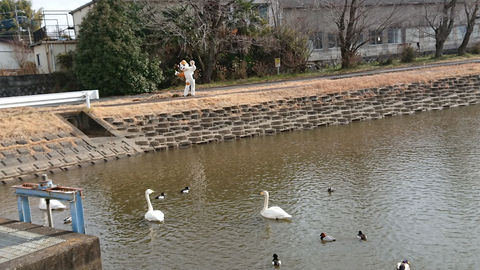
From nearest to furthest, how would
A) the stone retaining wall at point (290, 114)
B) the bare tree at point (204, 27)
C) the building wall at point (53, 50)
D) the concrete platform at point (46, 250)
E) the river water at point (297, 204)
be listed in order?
the concrete platform at point (46, 250), the river water at point (297, 204), the stone retaining wall at point (290, 114), the bare tree at point (204, 27), the building wall at point (53, 50)

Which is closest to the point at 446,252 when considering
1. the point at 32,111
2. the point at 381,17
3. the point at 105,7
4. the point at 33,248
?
the point at 33,248

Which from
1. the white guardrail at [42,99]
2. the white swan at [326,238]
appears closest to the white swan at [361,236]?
the white swan at [326,238]

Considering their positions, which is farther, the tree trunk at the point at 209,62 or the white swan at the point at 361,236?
the tree trunk at the point at 209,62

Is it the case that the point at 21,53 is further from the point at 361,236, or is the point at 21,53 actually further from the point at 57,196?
the point at 361,236

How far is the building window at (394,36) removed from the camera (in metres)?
43.6

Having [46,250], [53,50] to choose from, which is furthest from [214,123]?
[53,50]

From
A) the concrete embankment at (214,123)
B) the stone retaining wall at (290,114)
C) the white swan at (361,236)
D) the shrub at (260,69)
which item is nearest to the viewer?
the white swan at (361,236)

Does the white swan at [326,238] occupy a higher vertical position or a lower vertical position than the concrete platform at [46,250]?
lower

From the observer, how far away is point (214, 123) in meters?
20.0

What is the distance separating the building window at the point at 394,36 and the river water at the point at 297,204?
27736mm

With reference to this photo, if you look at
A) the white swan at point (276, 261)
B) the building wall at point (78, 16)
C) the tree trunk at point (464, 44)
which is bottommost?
the white swan at point (276, 261)

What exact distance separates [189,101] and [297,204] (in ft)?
38.1

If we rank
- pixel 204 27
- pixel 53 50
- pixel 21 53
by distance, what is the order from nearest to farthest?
pixel 204 27 < pixel 53 50 < pixel 21 53

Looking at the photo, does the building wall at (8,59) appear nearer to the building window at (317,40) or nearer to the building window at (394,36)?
the building window at (317,40)
